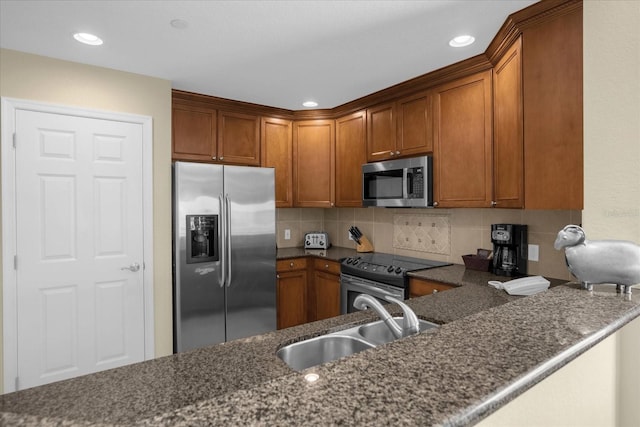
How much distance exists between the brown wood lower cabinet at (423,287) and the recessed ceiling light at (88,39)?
8.51 feet

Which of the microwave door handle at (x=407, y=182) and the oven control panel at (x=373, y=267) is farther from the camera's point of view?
the microwave door handle at (x=407, y=182)

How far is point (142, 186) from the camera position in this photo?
284 cm

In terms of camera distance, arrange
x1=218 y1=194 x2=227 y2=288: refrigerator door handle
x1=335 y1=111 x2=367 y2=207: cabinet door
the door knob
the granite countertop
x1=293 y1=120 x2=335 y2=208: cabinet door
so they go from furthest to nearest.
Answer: x1=293 y1=120 x2=335 y2=208: cabinet door
x1=335 y1=111 x2=367 y2=207: cabinet door
x1=218 y1=194 x2=227 y2=288: refrigerator door handle
the door knob
the granite countertop

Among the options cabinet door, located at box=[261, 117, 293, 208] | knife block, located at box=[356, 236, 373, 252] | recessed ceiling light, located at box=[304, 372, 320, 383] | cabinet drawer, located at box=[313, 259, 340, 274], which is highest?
cabinet door, located at box=[261, 117, 293, 208]

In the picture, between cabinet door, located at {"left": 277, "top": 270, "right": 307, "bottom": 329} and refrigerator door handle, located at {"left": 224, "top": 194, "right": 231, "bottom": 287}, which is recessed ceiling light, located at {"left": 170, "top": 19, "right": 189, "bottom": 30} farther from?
cabinet door, located at {"left": 277, "top": 270, "right": 307, "bottom": 329}

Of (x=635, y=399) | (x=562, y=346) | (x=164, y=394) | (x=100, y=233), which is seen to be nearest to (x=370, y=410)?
(x=562, y=346)

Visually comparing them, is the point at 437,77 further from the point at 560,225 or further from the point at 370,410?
the point at 370,410

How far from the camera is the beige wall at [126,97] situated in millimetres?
2402

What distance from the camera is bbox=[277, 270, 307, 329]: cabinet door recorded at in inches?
142

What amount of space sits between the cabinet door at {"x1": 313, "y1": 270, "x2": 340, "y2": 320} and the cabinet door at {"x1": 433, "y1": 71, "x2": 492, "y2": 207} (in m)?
1.29

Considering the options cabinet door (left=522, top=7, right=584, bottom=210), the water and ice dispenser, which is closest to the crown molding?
cabinet door (left=522, top=7, right=584, bottom=210)

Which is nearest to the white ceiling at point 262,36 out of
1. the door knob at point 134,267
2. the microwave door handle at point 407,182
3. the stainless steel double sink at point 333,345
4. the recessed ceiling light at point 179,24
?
the recessed ceiling light at point 179,24

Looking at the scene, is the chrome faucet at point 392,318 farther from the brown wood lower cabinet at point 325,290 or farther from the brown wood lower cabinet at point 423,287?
the brown wood lower cabinet at point 325,290

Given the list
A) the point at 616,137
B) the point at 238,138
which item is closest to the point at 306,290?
the point at 238,138
